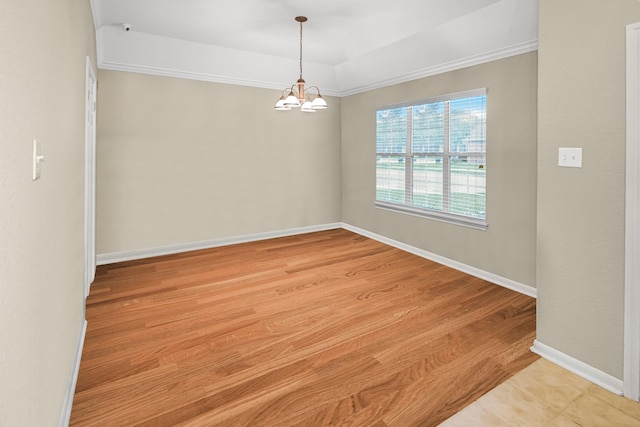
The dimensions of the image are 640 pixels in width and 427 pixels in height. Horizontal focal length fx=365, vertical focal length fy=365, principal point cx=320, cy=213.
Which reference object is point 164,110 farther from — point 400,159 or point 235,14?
Result: point 400,159

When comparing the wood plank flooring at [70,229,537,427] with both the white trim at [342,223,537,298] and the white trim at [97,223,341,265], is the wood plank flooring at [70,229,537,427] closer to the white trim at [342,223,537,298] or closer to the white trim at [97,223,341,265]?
the white trim at [342,223,537,298]

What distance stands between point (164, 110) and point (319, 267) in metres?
2.88

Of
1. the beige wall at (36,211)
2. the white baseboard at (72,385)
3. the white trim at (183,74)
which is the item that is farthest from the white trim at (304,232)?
the beige wall at (36,211)

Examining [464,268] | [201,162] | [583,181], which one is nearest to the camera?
[583,181]

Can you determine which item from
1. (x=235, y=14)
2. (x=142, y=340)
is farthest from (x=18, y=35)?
(x=235, y=14)

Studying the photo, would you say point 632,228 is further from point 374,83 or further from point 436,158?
point 374,83

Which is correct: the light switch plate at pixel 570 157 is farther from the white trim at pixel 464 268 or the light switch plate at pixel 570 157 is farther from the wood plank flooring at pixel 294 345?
the white trim at pixel 464 268

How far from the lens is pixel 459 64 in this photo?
4.17 meters

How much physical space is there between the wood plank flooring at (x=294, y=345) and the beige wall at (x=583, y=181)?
1.46 ft

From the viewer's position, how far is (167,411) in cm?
195

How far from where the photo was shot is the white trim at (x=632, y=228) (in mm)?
1936

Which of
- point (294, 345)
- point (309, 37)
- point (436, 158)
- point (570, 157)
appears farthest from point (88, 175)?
point (570, 157)

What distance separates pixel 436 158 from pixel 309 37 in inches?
84.3

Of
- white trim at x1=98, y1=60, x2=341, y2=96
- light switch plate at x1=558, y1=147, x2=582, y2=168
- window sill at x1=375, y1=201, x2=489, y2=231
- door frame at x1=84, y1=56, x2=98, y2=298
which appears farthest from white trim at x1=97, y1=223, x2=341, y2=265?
light switch plate at x1=558, y1=147, x2=582, y2=168
